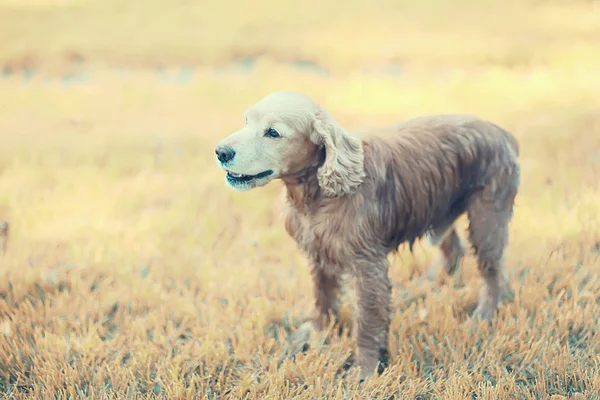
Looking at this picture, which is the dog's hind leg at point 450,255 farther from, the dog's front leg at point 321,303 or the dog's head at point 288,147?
the dog's head at point 288,147

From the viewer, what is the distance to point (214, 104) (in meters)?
7.15

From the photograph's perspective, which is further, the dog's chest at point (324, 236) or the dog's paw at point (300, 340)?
the dog's paw at point (300, 340)

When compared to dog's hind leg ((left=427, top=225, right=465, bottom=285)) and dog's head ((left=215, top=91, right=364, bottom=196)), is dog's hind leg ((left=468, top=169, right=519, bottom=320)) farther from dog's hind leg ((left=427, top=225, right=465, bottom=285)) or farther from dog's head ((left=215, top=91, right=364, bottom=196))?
dog's head ((left=215, top=91, right=364, bottom=196))

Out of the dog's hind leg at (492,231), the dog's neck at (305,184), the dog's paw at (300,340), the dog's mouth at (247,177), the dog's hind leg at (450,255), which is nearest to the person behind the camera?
the dog's mouth at (247,177)

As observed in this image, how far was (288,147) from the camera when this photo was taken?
2.86 meters

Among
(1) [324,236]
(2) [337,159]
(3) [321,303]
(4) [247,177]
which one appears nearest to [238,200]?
(3) [321,303]

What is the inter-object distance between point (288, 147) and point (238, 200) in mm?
2419

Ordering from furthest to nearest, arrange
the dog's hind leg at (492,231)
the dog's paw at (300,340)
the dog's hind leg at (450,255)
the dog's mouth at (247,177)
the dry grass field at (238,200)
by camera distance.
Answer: the dog's hind leg at (450,255) < the dog's hind leg at (492,231) < the dog's paw at (300,340) < the dry grass field at (238,200) < the dog's mouth at (247,177)

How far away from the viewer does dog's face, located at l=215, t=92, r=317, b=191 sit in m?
2.79

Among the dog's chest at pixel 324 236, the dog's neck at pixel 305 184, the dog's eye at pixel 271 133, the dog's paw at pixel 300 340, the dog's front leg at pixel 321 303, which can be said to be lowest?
the dog's paw at pixel 300 340

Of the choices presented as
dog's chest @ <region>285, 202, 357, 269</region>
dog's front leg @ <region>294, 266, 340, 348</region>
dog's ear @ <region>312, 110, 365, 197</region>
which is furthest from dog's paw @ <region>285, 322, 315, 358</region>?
dog's ear @ <region>312, 110, 365, 197</region>

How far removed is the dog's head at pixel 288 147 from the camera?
9.20ft

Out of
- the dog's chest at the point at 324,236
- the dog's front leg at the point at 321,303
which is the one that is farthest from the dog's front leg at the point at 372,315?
the dog's front leg at the point at 321,303

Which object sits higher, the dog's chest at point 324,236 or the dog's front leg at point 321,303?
the dog's chest at point 324,236
